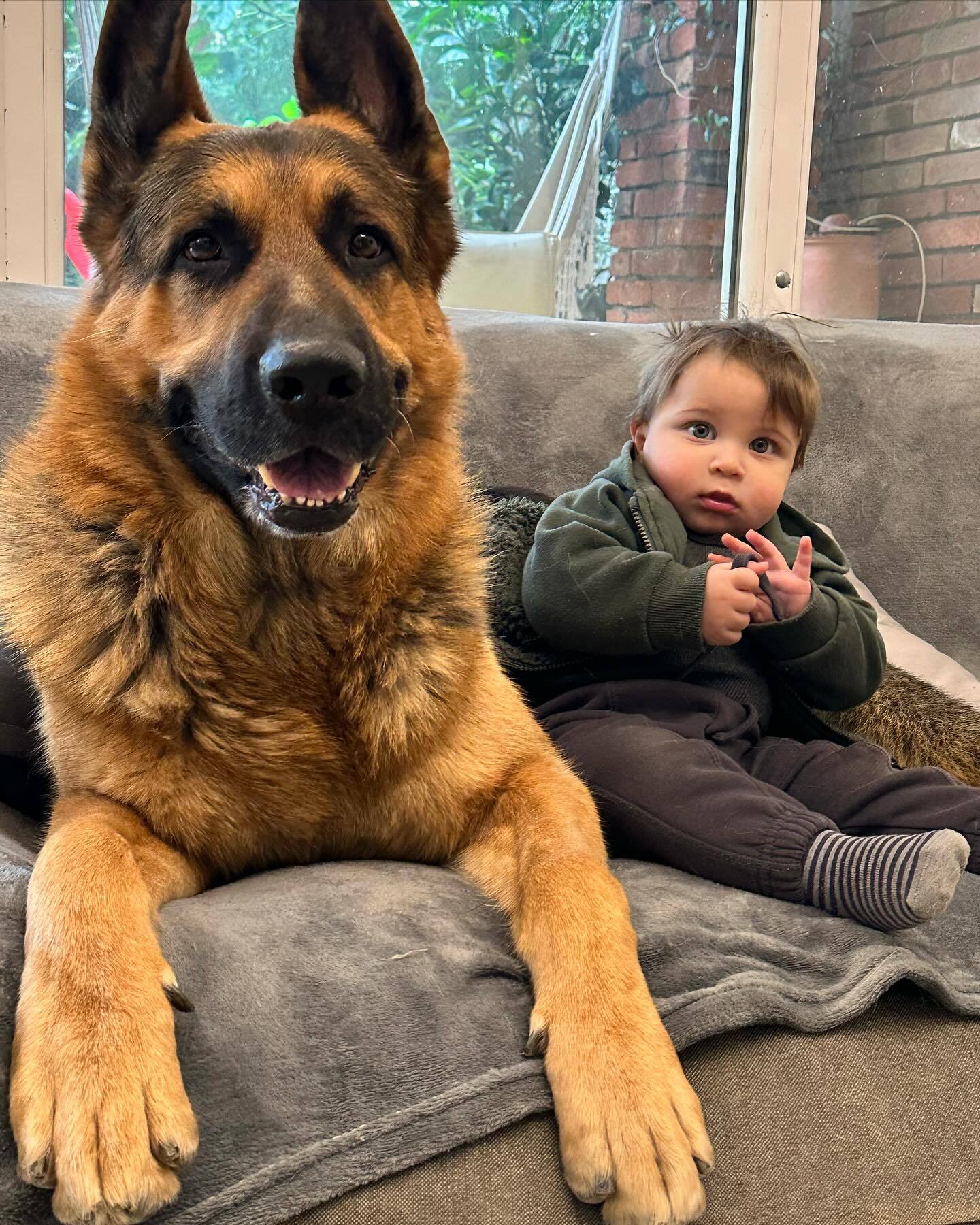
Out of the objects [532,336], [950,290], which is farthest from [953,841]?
[950,290]

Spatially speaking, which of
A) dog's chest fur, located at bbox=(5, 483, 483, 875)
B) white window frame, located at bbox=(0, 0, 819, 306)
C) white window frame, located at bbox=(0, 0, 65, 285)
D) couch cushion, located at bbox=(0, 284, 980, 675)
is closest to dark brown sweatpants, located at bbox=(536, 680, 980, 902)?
dog's chest fur, located at bbox=(5, 483, 483, 875)

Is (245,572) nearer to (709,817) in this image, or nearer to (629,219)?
(709,817)

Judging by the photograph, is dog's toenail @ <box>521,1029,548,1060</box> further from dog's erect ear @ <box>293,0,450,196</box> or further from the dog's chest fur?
dog's erect ear @ <box>293,0,450,196</box>

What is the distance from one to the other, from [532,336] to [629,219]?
1467mm

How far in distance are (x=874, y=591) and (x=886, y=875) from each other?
1175 mm

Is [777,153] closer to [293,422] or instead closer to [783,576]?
[783,576]

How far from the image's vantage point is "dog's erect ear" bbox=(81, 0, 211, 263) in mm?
1254

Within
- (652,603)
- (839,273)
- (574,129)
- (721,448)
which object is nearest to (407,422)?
(652,603)

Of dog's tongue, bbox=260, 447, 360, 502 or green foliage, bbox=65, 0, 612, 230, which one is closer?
dog's tongue, bbox=260, 447, 360, 502

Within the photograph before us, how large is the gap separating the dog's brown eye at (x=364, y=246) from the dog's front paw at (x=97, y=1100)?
2.98ft

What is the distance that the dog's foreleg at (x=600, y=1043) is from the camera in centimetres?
84

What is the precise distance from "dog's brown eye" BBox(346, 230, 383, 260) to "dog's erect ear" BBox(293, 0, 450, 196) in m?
0.16

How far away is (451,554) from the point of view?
1.44m

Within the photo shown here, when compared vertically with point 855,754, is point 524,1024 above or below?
below
